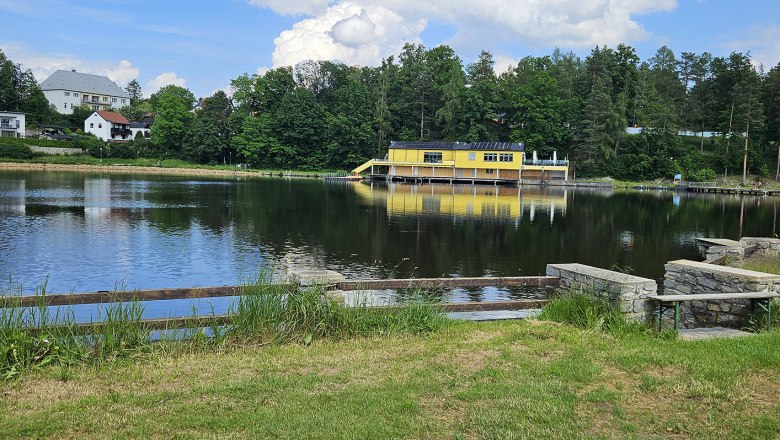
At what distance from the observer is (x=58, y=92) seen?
385 feet

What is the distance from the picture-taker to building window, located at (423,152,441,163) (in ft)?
263

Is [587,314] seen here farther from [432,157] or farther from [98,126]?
[98,126]

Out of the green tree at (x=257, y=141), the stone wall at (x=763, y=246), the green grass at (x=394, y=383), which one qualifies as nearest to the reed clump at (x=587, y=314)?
the green grass at (x=394, y=383)

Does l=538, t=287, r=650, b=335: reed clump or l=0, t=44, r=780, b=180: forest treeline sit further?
l=0, t=44, r=780, b=180: forest treeline

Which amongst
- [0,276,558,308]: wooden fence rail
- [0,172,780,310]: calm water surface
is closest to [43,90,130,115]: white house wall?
[0,172,780,310]: calm water surface

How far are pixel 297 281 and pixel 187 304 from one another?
18.2ft

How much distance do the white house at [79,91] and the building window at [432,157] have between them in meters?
76.1

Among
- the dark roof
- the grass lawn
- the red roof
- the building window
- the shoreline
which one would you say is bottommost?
the grass lawn

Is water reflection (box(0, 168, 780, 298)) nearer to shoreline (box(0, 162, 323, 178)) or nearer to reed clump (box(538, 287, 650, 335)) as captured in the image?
reed clump (box(538, 287, 650, 335))

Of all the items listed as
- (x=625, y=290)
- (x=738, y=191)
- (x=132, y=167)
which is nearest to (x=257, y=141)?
(x=132, y=167)

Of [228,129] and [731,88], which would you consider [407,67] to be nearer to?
[228,129]

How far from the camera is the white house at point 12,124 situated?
88750 mm

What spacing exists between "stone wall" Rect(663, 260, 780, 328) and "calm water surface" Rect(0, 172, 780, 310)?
5.18 m

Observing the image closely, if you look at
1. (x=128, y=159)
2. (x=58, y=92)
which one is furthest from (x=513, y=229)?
(x=58, y=92)
